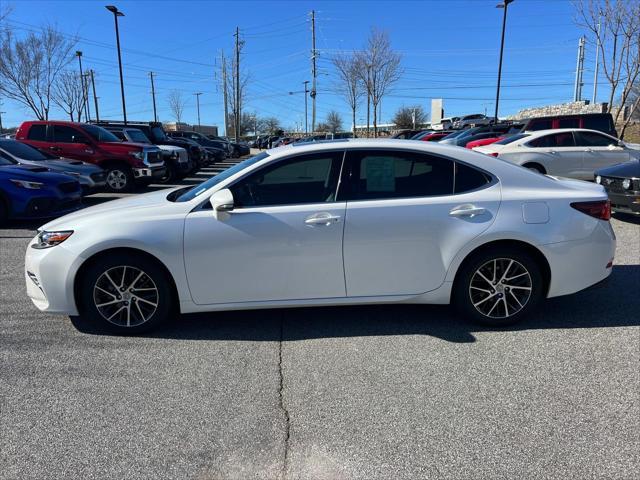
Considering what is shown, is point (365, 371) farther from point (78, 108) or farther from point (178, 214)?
point (78, 108)

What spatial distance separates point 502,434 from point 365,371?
98 cm

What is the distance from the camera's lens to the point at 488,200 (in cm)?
380

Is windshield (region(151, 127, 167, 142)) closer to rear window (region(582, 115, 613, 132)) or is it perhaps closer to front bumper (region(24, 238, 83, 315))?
rear window (region(582, 115, 613, 132))

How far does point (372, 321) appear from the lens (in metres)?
4.10

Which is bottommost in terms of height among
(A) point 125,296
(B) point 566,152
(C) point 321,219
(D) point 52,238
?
(A) point 125,296

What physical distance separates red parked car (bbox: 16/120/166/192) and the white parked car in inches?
363

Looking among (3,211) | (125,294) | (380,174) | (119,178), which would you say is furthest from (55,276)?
(119,178)

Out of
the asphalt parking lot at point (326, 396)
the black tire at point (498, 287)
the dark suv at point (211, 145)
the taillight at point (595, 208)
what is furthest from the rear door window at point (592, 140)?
the dark suv at point (211, 145)

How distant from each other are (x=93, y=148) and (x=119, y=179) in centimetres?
105

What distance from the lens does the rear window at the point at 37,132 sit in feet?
42.7

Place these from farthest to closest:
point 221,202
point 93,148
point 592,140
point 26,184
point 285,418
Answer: point 93,148 < point 592,140 < point 26,184 < point 221,202 < point 285,418

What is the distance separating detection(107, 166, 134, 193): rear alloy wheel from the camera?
13.1 metres

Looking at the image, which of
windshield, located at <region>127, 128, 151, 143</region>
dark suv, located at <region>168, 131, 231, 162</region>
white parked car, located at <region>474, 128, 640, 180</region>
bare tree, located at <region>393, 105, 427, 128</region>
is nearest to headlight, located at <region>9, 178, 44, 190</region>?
windshield, located at <region>127, 128, 151, 143</region>

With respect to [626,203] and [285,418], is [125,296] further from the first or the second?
[626,203]
